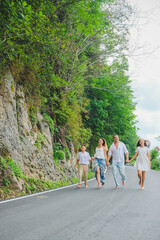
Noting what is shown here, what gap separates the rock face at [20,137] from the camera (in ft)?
34.4

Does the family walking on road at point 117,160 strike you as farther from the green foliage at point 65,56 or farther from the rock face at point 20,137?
the green foliage at point 65,56

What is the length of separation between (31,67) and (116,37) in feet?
24.2

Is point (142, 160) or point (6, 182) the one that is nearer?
point (6, 182)

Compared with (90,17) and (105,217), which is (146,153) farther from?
(90,17)

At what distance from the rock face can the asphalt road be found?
2762 millimetres

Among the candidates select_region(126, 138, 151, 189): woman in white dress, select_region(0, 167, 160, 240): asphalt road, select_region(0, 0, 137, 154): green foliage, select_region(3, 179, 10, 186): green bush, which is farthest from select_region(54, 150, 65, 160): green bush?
select_region(0, 167, 160, 240): asphalt road

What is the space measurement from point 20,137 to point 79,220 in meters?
7.55

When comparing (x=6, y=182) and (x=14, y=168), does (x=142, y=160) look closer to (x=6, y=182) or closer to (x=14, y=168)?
(x=14, y=168)

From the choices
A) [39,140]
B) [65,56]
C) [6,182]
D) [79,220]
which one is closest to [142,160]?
[6,182]

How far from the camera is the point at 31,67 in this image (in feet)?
43.7

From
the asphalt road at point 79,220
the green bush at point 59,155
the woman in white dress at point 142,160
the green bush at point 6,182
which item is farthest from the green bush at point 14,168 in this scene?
the green bush at point 59,155

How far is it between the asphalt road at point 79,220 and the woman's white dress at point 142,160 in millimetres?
3193

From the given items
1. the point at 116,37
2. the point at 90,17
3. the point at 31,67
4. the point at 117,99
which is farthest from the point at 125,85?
the point at 31,67

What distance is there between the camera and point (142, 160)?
10961 millimetres
